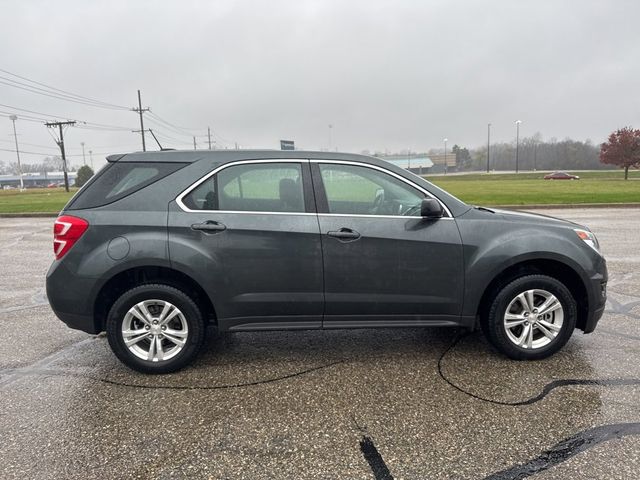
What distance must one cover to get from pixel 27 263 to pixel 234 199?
6.59 m

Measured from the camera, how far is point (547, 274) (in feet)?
12.4

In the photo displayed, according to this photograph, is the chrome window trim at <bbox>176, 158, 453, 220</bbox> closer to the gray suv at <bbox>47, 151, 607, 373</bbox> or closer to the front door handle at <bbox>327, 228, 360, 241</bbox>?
the gray suv at <bbox>47, 151, 607, 373</bbox>

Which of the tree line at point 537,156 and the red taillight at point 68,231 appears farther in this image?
the tree line at point 537,156

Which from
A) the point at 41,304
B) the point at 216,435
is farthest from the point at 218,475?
the point at 41,304

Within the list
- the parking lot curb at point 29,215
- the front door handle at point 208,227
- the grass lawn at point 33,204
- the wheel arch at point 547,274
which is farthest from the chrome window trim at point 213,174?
the grass lawn at point 33,204

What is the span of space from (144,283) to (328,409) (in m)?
1.76

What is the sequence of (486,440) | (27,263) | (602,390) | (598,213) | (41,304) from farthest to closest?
(598,213) < (27,263) < (41,304) < (602,390) < (486,440)

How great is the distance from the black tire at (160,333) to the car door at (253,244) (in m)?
0.20

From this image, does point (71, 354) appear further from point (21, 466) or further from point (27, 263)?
point (27, 263)

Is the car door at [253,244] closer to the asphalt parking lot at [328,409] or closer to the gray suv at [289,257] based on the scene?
the gray suv at [289,257]

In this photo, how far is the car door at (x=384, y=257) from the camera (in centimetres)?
348

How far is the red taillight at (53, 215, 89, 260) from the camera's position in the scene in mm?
3432

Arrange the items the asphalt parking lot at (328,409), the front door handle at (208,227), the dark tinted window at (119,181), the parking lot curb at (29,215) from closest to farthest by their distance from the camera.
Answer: the asphalt parking lot at (328,409) → the front door handle at (208,227) → the dark tinted window at (119,181) → the parking lot curb at (29,215)

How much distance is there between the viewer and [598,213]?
15.4 metres
